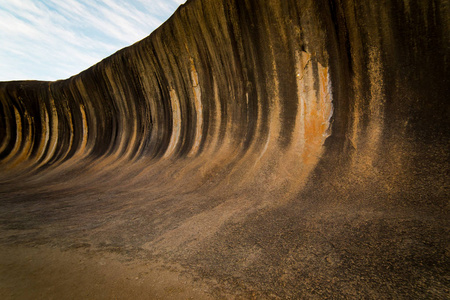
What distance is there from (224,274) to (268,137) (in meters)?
2.25

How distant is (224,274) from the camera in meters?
1.26

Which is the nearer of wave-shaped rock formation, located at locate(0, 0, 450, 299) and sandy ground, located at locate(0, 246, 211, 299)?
sandy ground, located at locate(0, 246, 211, 299)

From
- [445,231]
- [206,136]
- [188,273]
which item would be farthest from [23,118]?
[445,231]

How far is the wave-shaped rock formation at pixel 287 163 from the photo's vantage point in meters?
1.33

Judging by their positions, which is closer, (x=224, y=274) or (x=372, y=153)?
(x=224, y=274)

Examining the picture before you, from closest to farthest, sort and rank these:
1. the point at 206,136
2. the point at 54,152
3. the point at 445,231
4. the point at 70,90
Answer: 1. the point at 445,231
2. the point at 206,136
3. the point at 70,90
4. the point at 54,152

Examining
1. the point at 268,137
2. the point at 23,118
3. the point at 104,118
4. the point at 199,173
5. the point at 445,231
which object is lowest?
the point at 445,231

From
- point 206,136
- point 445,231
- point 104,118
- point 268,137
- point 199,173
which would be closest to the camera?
point 445,231

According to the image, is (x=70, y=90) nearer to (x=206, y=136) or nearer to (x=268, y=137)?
(x=206, y=136)

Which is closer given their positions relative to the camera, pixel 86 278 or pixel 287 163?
pixel 86 278

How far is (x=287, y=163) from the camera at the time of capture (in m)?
2.83

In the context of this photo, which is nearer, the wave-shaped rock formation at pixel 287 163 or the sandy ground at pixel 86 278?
the sandy ground at pixel 86 278

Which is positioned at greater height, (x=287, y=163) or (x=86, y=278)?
(x=287, y=163)

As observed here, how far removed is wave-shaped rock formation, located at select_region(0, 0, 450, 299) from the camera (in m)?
1.33
